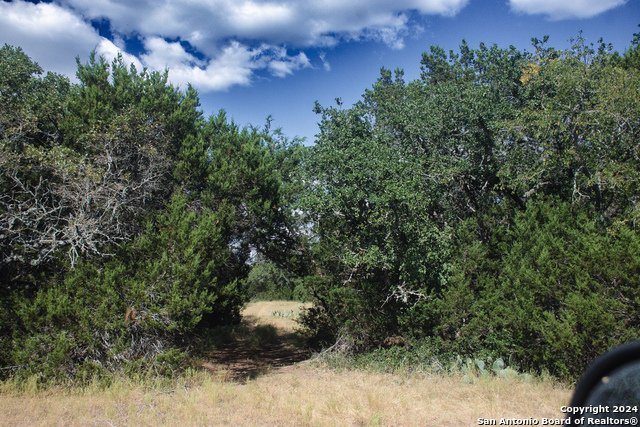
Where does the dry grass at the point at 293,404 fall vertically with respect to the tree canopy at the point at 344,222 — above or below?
below

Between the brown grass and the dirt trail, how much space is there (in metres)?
2.84

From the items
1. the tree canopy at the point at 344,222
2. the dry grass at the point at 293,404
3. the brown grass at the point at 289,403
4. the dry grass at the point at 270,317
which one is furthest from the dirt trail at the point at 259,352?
the dry grass at the point at 293,404

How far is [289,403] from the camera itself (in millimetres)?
7270

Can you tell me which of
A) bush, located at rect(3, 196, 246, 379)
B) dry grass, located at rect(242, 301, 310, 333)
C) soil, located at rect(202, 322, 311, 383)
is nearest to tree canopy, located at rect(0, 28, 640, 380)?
bush, located at rect(3, 196, 246, 379)

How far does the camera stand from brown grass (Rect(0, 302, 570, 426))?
20.0 ft

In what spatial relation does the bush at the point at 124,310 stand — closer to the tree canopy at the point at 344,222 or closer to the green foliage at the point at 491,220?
the tree canopy at the point at 344,222

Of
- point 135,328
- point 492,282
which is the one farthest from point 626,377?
point 492,282

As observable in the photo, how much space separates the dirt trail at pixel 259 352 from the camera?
13.4m

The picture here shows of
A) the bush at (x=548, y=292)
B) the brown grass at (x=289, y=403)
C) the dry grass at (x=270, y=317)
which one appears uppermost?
the bush at (x=548, y=292)

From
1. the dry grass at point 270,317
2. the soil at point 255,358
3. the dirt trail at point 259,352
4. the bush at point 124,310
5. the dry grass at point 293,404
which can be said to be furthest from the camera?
the dry grass at point 270,317

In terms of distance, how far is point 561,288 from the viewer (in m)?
9.40

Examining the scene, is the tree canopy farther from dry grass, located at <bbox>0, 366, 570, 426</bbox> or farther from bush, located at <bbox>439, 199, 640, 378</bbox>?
dry grass, located at <bbox>0, 366, 570, 426</bbox>

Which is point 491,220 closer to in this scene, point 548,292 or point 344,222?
point 548,292

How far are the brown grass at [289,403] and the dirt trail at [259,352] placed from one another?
2.84 meters
